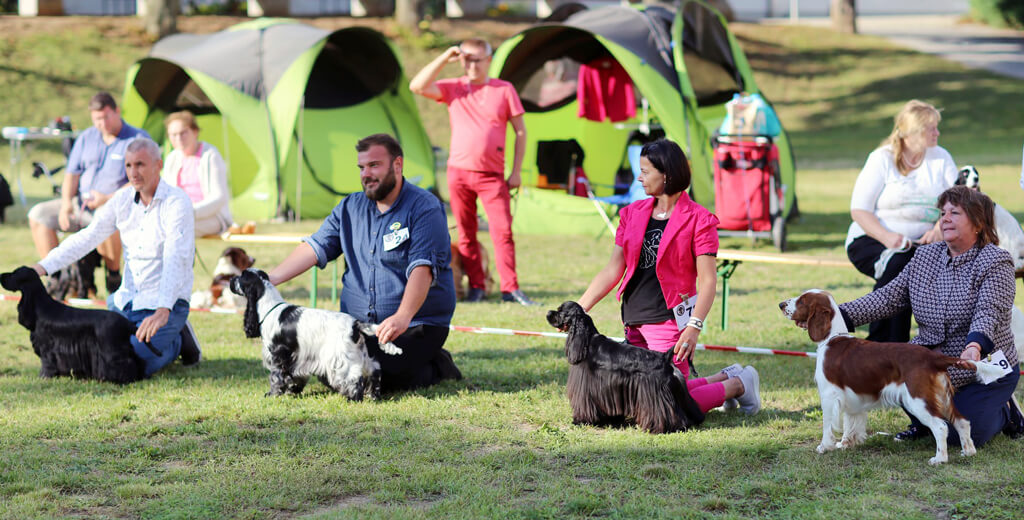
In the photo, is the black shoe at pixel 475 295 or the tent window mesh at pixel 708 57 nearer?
the black shoe at pixel 475 295

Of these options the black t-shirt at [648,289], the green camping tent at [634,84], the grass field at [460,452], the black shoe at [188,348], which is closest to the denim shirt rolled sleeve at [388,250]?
the grass field at [460,452]

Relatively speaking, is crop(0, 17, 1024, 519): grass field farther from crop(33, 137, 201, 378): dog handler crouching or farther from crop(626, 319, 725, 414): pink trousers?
crop(33, 137, 201, 378): dog handler crouching

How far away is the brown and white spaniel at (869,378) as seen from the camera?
12.4 ft

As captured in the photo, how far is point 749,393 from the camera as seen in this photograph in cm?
463

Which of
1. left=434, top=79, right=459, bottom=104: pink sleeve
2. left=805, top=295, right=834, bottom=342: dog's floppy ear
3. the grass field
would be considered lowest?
the grass field

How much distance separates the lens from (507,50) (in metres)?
11.4

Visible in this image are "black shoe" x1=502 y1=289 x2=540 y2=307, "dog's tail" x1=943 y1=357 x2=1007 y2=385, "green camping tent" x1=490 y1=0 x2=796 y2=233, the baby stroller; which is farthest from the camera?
"green camping tent" x1=490 y1=0 x2=796 y2=233

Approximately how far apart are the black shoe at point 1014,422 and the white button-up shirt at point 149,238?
3.70 meters

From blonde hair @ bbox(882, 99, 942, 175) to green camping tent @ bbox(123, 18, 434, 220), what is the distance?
6.47 metres

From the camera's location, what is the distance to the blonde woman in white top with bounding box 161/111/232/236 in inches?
287

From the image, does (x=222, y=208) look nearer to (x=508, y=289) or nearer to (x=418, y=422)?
(x=508, y=289)

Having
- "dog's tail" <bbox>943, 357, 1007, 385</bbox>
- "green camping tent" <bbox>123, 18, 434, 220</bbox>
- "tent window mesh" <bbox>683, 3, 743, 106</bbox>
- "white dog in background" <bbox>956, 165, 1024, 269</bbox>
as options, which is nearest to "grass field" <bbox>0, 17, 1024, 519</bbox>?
"dog's tail" <bbox>943, 357, 1007, 385</bbox>

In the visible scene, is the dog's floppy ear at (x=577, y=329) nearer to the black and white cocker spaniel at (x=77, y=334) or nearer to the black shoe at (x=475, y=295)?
the black and white cocker spaniel at (x=77, y=334)

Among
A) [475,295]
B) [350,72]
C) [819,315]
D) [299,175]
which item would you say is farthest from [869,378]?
[350,72]
